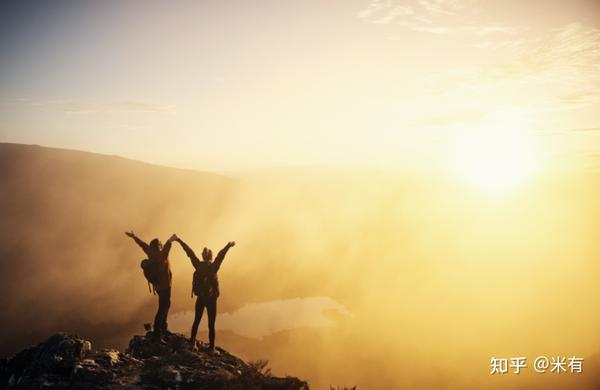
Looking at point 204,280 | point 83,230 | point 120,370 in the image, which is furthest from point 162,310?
point 83,230

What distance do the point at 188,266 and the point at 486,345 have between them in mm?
40165

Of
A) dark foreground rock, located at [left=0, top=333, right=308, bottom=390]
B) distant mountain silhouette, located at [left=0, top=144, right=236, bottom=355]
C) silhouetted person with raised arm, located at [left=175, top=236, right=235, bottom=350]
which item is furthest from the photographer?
distant mountain silhouette, located at [left=0, top=144, right=236, bottom=355]

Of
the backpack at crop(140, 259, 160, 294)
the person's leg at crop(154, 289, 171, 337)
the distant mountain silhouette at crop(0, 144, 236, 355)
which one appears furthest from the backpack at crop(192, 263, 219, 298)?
the distant mountain silhouette at crop(0, 144, 236, 355)

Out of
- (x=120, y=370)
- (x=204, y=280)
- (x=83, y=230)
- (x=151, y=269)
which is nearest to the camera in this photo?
(x=120, y=370)

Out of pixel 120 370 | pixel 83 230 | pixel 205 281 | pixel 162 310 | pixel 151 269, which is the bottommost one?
pixel 120 370

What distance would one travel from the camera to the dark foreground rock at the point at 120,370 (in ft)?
23.9

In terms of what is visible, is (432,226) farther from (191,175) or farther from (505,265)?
(191,175)

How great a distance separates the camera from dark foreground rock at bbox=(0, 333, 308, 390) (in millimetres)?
7289

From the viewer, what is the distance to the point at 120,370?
7.88m

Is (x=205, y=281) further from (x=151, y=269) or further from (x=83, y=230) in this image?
(x=83, y=230)

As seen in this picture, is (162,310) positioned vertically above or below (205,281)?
below

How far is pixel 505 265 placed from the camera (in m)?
93.7

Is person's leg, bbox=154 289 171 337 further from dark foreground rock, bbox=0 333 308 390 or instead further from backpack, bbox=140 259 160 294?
dark foreground rock, bbox=0 333 308 390

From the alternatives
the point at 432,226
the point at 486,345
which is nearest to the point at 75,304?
the point at 486,345
